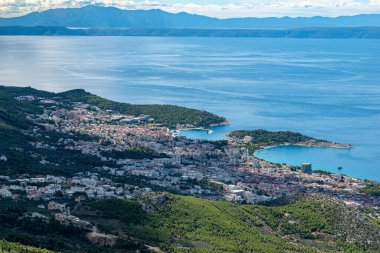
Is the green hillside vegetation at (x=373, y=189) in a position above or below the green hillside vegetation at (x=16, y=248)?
below

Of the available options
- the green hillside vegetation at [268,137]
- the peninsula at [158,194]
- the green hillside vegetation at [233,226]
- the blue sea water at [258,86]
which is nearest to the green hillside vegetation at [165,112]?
the blue sea water at [258,86]

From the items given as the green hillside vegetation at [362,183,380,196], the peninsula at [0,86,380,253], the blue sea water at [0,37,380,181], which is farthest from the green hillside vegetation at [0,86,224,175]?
the green hillside vegetation at [362,183,380,196]

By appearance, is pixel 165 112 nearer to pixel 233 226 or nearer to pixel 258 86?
pixel 258 86

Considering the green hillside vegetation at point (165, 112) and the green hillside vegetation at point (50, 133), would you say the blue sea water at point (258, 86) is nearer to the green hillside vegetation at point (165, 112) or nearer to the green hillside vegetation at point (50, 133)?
the green hillside vegetation at point (165, 112)

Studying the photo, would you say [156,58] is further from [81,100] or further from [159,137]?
[159,137]

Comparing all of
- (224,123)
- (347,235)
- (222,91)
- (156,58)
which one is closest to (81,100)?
(224,123)

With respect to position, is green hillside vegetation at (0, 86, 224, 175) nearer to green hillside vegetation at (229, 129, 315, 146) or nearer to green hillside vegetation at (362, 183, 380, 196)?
green hillside vegetation at (229, 129, 315, 146)

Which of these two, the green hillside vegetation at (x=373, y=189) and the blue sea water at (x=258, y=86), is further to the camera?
the blue sea water at (x=258, y=86)
